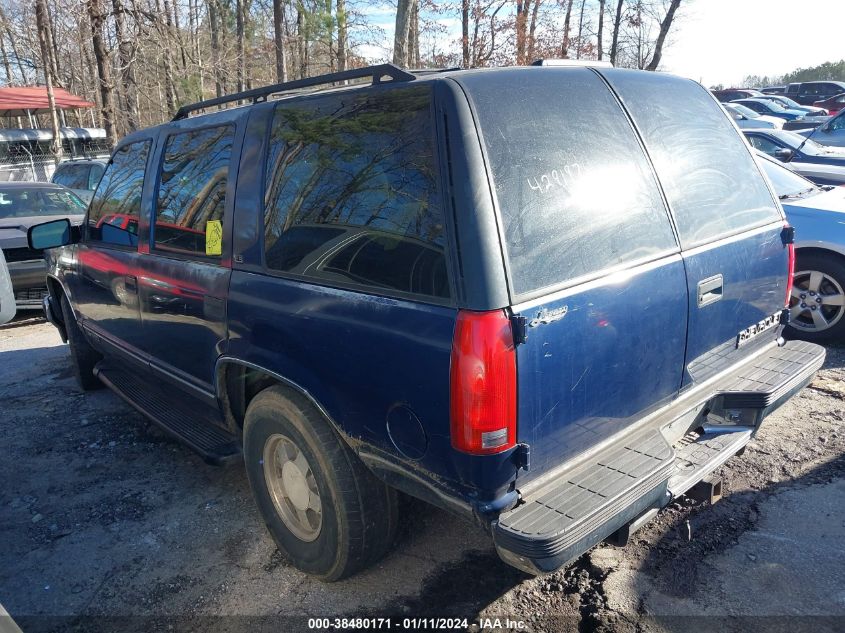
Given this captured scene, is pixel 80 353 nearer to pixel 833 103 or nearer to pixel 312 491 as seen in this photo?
pixel 312 491

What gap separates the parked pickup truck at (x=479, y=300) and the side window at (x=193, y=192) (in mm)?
17

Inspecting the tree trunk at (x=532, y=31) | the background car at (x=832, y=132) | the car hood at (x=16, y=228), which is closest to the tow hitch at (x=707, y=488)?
the car hood at (x=16, y=228)

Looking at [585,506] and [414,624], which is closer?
[585,506]

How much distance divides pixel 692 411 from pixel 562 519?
1.01m

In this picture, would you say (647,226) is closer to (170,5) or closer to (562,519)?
(562,519)

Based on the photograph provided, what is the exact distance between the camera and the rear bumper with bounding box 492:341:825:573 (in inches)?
80.4

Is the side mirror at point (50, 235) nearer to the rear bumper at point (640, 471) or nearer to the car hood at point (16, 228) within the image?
the car hood at point (16, 228)

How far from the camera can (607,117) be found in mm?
2574

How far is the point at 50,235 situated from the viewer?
4430 millimetres

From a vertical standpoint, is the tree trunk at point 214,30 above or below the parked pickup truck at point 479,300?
above

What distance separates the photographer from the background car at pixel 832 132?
35.0ft

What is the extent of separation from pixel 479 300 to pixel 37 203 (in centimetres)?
875

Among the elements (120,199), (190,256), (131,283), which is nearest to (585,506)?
(190,256)

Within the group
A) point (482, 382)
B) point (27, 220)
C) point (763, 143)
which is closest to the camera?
point (482, 382)
